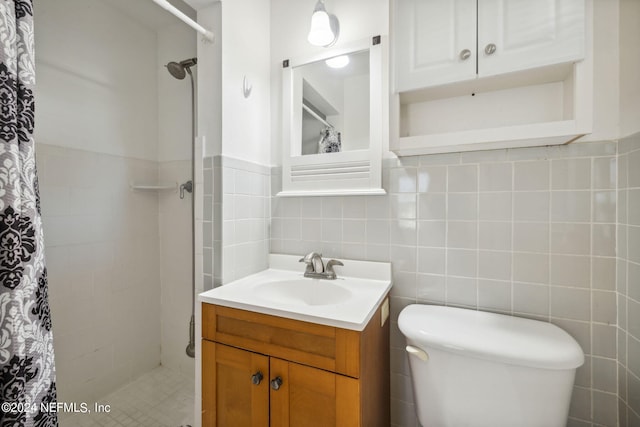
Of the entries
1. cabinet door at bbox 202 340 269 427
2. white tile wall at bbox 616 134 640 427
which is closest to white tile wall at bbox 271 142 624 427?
white tile wall at bbox 616 134 640 427

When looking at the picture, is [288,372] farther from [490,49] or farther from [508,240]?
[490,49]

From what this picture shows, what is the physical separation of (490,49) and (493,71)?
0.07 meters

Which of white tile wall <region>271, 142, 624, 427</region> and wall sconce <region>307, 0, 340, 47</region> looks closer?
Answer: white tile wall <region>271, 142, 624, 427</region>

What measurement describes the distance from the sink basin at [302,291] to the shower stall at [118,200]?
72cm

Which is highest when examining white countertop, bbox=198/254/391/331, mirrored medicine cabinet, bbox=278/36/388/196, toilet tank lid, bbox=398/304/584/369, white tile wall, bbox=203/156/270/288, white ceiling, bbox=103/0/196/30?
white ceiling, bbox=103/0/196/30

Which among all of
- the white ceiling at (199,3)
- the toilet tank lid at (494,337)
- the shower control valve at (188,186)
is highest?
the white ceiling at (199,3)

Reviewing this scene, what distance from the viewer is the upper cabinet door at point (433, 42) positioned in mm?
896

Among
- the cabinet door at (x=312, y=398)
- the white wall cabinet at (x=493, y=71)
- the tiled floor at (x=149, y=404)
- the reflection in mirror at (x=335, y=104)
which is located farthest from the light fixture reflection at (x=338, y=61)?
the tiled floor at (x=149, y=404)

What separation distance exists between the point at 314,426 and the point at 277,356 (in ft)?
0.76

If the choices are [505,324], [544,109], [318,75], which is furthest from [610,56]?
[318,75]

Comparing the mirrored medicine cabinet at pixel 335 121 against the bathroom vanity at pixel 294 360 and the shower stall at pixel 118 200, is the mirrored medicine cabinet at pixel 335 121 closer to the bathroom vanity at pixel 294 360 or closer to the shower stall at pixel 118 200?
the bathroom vanity at pixel 294 360

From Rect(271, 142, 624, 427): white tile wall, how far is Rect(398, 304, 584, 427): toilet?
0.51 feet

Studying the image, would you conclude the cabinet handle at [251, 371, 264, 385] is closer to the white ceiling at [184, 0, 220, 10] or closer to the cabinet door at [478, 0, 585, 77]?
the cabinet door at [478, 0, 585, 77]

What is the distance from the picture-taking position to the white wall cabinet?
31.5 inches
